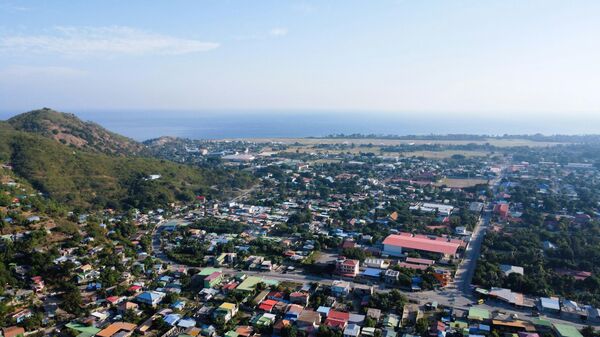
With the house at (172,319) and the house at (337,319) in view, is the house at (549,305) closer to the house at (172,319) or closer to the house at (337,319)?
the house at (337,319)

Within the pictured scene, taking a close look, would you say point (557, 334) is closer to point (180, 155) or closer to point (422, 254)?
point (422, 254)

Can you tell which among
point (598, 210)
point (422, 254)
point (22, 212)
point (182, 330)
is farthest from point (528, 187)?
point (22, 212)

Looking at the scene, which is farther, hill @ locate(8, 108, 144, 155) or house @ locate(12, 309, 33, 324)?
hill @ locate(8, 108, 144, 155)

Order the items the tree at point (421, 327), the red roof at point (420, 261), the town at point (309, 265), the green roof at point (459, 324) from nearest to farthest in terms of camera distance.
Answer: the tree at point (421, 327), the green roof at point (459, 324), the town at point (309, 265), the red roof at point (420, 261)

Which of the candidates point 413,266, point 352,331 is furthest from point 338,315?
point 413,266

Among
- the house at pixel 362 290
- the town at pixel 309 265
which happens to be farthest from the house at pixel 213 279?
the house at pixel 362 290

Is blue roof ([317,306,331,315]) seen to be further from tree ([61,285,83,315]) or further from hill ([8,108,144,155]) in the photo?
hill ([8,108,144,155])

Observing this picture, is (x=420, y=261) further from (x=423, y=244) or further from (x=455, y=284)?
(x=455, y=284)

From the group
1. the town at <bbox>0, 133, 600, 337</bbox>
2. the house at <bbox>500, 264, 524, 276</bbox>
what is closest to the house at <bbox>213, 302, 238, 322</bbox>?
the town at <bbox>0, 133, 600, 337</bbox>
